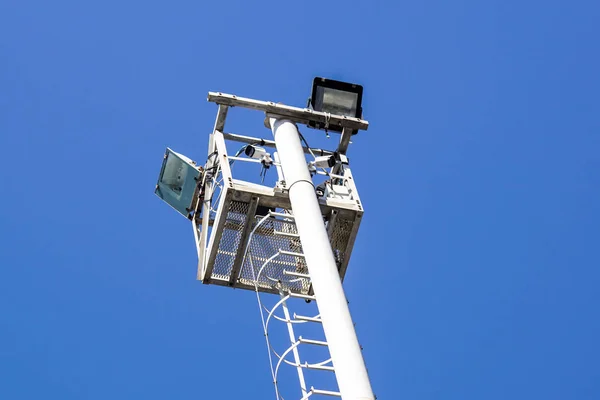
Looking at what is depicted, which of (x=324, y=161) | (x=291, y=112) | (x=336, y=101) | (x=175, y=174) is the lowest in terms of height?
(x=175, y=174)

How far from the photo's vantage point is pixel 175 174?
20906 millimetres

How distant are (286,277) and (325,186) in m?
1.67

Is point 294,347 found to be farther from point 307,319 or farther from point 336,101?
point 336,101

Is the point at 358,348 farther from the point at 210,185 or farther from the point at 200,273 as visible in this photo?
the point at 210,185

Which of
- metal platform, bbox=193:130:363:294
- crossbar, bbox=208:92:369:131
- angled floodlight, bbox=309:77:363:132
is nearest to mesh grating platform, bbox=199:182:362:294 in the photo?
metal platform, bbox=193:130:363:294

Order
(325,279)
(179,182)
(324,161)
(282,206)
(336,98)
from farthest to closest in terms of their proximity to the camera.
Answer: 1. (179,182)
2. (336,98)
3. (324,161)
4. (282,206)
5. (325,279)

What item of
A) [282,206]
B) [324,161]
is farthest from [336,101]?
[282,206]

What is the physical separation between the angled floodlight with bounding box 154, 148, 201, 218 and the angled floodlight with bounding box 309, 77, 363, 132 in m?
2.62

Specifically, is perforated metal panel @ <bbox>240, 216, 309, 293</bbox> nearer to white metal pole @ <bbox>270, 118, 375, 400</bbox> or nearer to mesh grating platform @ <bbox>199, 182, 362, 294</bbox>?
mesh grating platform @ <bbox>199, 182, 362, 294</bbox>

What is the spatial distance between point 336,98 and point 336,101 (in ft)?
0.17

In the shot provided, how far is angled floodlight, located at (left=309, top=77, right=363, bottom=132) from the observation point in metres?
19.5

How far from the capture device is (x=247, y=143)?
1992 cm

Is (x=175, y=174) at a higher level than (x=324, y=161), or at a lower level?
lower

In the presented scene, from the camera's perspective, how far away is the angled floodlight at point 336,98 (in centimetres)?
1947
